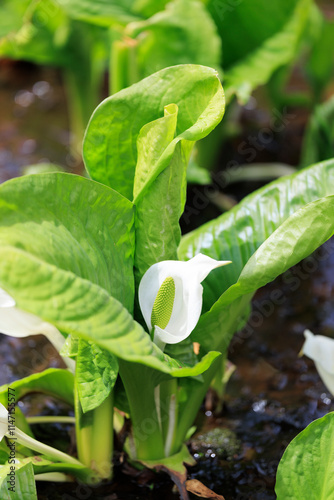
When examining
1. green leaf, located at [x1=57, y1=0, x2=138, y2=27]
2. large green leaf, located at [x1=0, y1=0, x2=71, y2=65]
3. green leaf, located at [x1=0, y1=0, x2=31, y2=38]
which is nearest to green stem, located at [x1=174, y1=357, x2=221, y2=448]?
green leaf, located at [x1=57, y1=0, x2=138, y2=27]

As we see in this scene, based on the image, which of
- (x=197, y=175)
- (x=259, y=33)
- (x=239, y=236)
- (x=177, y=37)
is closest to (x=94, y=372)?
(x=239, y=236)

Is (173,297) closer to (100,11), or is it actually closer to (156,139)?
(156,139)

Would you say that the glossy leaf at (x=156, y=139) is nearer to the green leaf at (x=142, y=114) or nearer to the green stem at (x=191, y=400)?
the green leaf at (x=142, y=114)

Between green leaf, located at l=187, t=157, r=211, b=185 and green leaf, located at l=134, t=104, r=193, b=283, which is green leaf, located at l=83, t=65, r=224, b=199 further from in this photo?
green leaf, located at l=187, t=157, r=211, b=185

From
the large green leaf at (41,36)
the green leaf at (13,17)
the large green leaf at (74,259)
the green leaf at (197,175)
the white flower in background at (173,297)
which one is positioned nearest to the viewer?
the large green leaf at (74,259)

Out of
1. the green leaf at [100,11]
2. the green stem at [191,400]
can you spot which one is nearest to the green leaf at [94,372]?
the green stem at [191,400]
